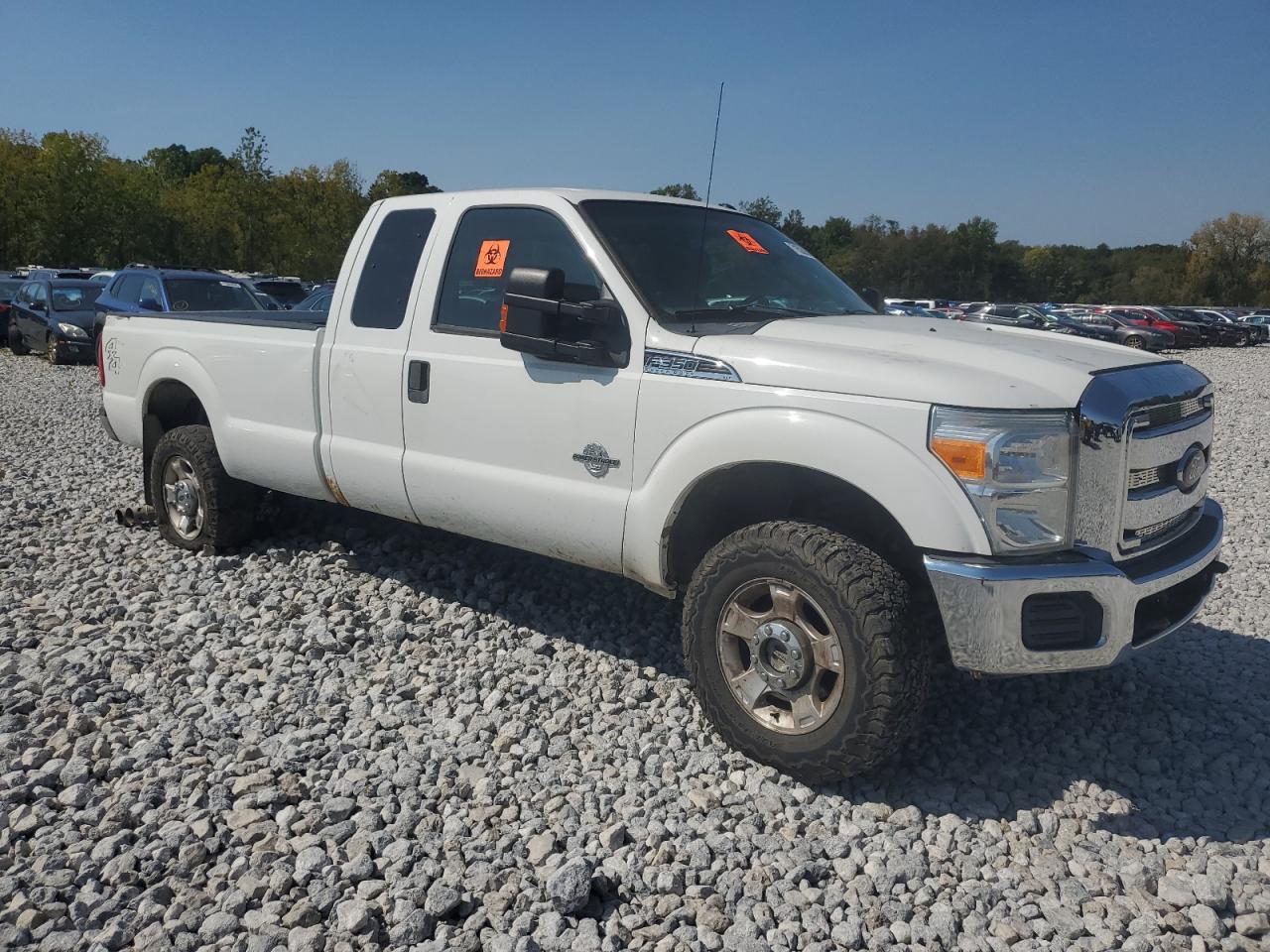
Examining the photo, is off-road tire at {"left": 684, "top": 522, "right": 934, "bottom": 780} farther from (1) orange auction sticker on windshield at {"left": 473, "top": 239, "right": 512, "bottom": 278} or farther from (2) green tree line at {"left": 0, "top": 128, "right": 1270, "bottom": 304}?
(2) green tree line at {"left": 0, "top": 128, "right": 1270, "bottom": 304}

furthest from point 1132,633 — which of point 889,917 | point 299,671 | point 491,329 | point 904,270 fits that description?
point 904,270

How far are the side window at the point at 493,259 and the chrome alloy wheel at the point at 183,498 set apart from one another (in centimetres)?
231

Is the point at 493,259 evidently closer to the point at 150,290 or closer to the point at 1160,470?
the point at 1160,470

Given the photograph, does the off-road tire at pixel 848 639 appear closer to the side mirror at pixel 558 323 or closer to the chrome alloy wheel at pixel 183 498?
the side mirror at pixel 558 323

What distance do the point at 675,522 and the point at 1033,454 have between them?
1.34 m

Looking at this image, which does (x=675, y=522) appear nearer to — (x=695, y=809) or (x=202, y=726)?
(x=695, y=809)

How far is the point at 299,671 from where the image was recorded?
14.5 ft

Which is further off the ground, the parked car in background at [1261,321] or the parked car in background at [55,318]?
the parked car in background at [1261,321]

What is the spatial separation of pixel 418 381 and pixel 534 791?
6.46 feet

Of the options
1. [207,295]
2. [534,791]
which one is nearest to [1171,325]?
[207,295]

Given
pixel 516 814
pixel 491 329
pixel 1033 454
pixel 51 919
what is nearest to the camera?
pixel 51 919

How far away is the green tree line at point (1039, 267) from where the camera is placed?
80188 mm

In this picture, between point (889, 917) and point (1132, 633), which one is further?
point (1132, 633)

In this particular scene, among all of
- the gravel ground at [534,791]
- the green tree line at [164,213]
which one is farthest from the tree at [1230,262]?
the gravel ground at [534,791]
